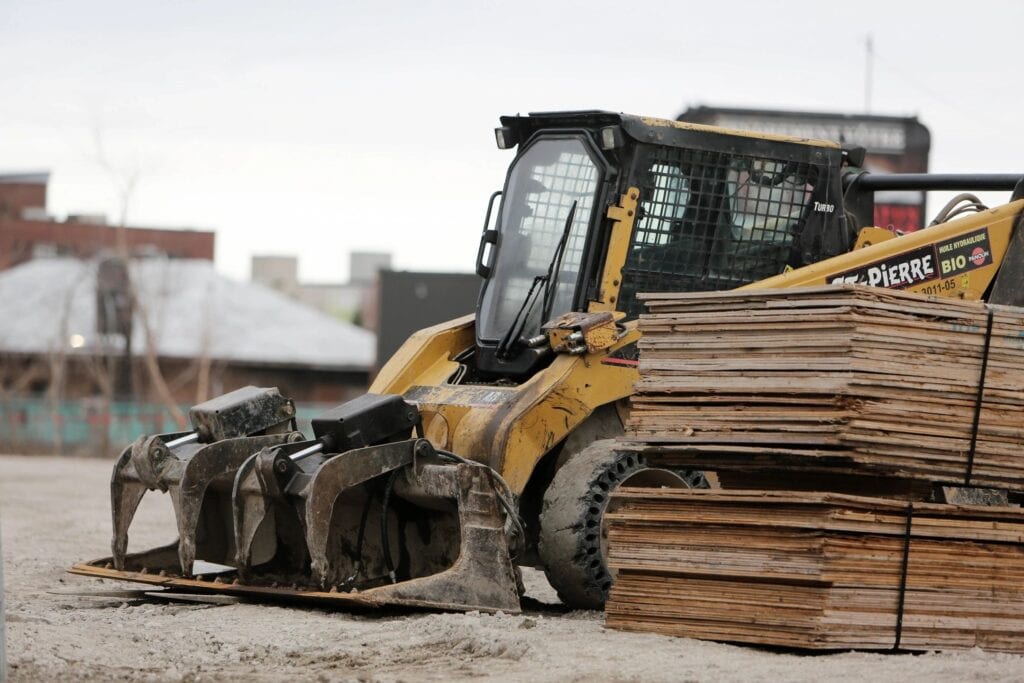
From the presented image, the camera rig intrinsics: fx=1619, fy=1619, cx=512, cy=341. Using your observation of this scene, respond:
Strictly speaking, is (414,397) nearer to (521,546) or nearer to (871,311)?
(521,546)

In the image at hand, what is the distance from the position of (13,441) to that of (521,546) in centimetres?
2696

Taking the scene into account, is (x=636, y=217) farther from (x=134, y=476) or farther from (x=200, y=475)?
(x=134, y=476)

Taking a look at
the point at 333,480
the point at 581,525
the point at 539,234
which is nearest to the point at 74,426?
the point at 539,234

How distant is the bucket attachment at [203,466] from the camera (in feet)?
30.2

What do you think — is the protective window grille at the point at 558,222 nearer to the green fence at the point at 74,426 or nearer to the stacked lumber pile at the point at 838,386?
the stacked lumber pile at the point at 838,386

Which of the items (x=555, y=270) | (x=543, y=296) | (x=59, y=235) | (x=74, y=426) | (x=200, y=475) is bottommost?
(x=74, y=426)

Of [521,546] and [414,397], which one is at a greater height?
[414,397]

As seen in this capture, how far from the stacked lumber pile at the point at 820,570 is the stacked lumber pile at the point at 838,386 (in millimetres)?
219

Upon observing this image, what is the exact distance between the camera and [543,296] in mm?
9984

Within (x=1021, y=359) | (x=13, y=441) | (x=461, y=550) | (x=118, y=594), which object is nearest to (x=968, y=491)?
(x=1021, y=359)

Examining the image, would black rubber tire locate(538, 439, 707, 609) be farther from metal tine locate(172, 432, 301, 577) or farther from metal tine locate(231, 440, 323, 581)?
metal tine locate(172, 432, 301, 577)

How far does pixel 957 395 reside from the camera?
768cm

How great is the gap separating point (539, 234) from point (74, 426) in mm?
25557

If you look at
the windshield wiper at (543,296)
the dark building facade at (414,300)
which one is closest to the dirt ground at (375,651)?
the windshield wiper at (543,296)
